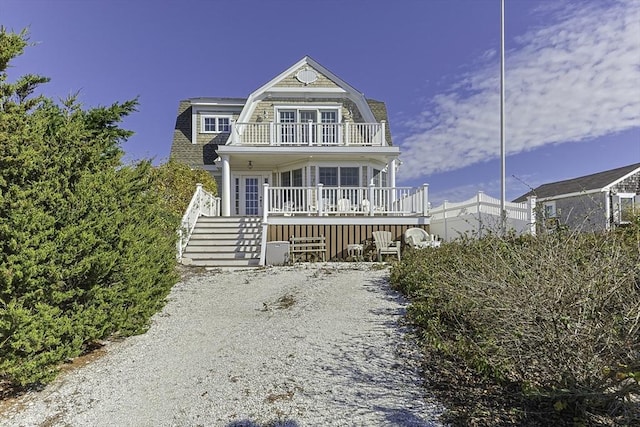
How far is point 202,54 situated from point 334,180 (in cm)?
900

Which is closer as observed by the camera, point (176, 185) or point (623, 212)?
point (623, 212)

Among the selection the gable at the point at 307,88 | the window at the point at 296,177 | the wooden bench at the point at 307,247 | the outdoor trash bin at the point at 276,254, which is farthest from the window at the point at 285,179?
the outdoor trash bin at the point at 276,254

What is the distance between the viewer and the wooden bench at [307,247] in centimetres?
1129

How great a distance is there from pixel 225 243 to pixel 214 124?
10191 mm

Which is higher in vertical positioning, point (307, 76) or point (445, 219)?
point (307, 76)

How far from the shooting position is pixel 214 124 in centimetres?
1905

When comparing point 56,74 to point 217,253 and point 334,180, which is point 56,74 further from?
point 334,180

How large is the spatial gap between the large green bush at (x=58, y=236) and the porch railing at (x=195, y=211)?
5.28 metres

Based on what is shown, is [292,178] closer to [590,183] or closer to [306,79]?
[306,79]

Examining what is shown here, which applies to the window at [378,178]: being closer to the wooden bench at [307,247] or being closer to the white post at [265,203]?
the wooden bench at [307,247]

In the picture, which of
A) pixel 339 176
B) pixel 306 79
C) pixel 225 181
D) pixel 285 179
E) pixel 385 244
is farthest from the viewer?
pixel 285 179

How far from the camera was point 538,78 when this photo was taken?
13305mm

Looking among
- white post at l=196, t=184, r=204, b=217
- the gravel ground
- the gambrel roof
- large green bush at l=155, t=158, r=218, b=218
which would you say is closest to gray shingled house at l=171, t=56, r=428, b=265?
white post at l=196, t=184, r=204, b=217

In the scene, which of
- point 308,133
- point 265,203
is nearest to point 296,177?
point 308,133
